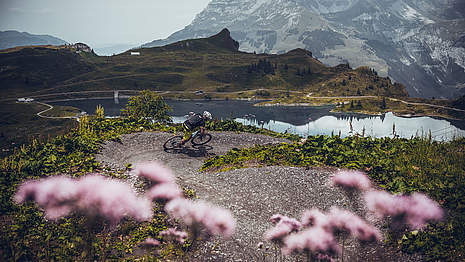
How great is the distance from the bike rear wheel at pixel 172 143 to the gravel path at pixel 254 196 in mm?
2067

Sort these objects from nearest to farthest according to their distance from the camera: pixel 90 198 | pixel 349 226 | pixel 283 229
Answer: pixel 283 229 < pixel 90 198 < pixel 349 226

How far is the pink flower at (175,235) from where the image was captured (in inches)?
390

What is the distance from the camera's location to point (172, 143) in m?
25.0

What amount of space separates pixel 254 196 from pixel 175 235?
18.6 feet

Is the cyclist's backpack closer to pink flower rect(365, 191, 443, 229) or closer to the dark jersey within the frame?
the dark jersey

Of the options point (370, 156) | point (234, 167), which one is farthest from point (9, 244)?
Answer: point (370, 156)

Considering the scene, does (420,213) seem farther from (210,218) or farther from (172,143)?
(172,143)

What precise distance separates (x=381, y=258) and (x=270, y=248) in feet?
13.1

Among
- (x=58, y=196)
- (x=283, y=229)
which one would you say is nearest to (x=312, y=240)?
(x=283, y=229)

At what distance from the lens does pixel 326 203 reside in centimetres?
1397

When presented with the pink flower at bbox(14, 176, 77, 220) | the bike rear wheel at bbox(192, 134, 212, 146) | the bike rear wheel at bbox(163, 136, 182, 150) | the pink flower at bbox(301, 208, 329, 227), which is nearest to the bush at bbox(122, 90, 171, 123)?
the bike rear wheel at bbox(192, 134, 212, 146)

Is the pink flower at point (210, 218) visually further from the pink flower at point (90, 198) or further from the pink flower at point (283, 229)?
the pink flower at point (90, 198)

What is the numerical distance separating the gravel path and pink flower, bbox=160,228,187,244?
2.47ft

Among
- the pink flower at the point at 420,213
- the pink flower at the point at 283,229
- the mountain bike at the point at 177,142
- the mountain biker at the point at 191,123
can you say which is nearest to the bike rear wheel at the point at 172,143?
the mountain bike at the point at 177,142
